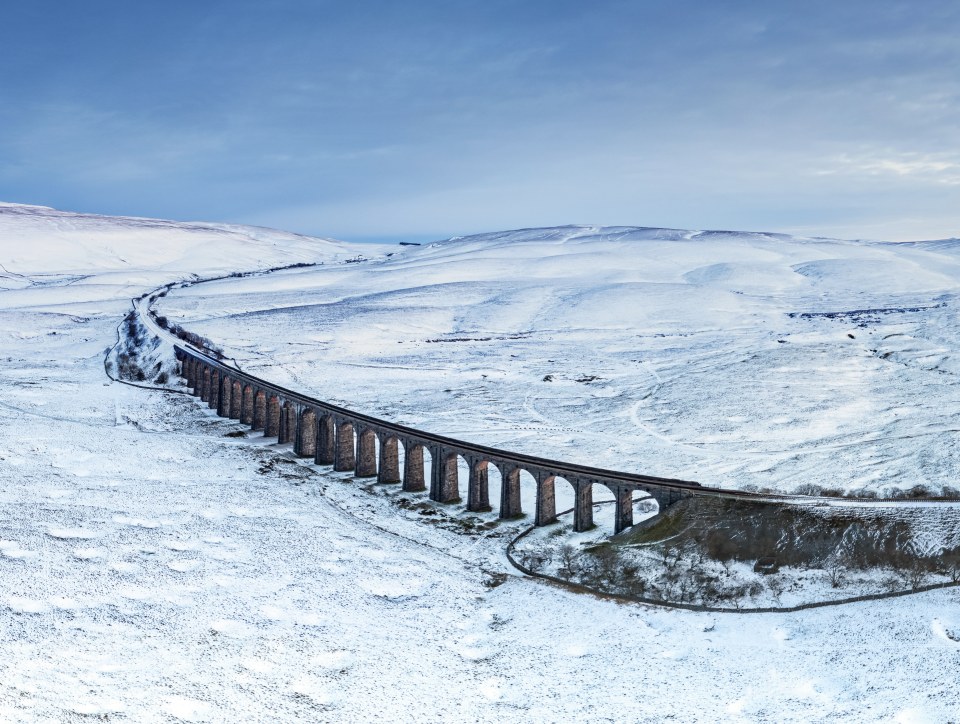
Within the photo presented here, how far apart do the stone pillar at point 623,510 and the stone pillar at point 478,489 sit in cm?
1010

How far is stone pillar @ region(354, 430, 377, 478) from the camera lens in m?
62.2

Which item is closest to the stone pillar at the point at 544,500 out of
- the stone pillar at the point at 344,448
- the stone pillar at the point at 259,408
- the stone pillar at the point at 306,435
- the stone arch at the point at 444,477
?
the stone arch at the point at 444,477

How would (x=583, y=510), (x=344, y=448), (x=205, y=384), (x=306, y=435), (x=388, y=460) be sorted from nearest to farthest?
(x=583, y=510)
(x=388, y=460)
(x=344, y=448)
(x=306, y=435)
(x=205, y=384)

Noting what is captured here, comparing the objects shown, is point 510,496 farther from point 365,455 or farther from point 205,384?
point 205,384

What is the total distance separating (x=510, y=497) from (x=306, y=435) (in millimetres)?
22471

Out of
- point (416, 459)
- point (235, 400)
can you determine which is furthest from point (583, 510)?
point (235, 400)

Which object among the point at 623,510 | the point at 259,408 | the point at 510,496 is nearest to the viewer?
the point at 623,510

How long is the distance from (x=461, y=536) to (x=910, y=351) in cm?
7342

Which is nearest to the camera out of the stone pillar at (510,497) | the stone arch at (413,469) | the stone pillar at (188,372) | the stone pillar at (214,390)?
the stone pillar at (510,497)

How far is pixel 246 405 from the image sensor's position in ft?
261

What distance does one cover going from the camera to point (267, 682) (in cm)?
3419

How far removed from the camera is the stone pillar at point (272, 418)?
7425 centimetres

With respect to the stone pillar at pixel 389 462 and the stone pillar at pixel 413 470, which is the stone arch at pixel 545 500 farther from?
the stone pillar at pixel 389 462

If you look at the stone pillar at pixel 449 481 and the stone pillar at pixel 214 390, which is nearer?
the stone pillar at pixel 449 481
